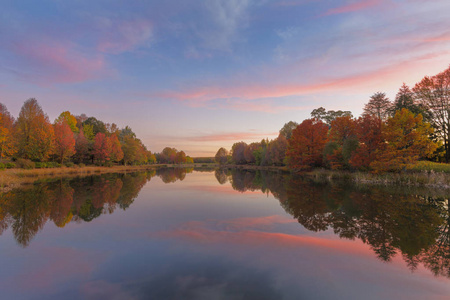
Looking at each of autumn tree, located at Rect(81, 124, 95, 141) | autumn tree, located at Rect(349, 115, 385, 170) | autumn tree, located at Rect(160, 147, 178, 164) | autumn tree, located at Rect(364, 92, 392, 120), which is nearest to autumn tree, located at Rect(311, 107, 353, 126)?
autumn tree, located at Rect(364, 92, 392, 120)

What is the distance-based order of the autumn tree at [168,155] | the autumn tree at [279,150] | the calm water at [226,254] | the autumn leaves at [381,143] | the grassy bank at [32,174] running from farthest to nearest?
the autumn tree at [168,155] < the autumn tree at [279,150] < the autumn leaves at [381,143] < the grassy bank at [32,174] < the calm water at [226,254]

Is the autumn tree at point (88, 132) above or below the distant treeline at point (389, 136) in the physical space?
above

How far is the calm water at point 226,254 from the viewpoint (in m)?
5.32

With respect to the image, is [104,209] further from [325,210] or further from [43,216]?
[325,210]

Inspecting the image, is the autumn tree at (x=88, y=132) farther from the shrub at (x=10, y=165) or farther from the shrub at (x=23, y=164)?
the shrub at (x=10, y=165)

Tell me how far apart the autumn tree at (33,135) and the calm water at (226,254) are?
3533 cm

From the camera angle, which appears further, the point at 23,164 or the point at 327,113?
the point at 327,113

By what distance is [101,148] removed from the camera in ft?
199

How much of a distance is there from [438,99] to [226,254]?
165ft

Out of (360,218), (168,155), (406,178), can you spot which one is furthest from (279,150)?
(168,155)

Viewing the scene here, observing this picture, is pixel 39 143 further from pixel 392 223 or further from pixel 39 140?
pixel 392 223

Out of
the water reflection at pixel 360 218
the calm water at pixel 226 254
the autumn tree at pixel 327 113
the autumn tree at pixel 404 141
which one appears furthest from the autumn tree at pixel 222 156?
the calm water at pixel 226 254

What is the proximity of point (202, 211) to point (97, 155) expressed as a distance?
58.2m

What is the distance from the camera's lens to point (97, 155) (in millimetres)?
60844
